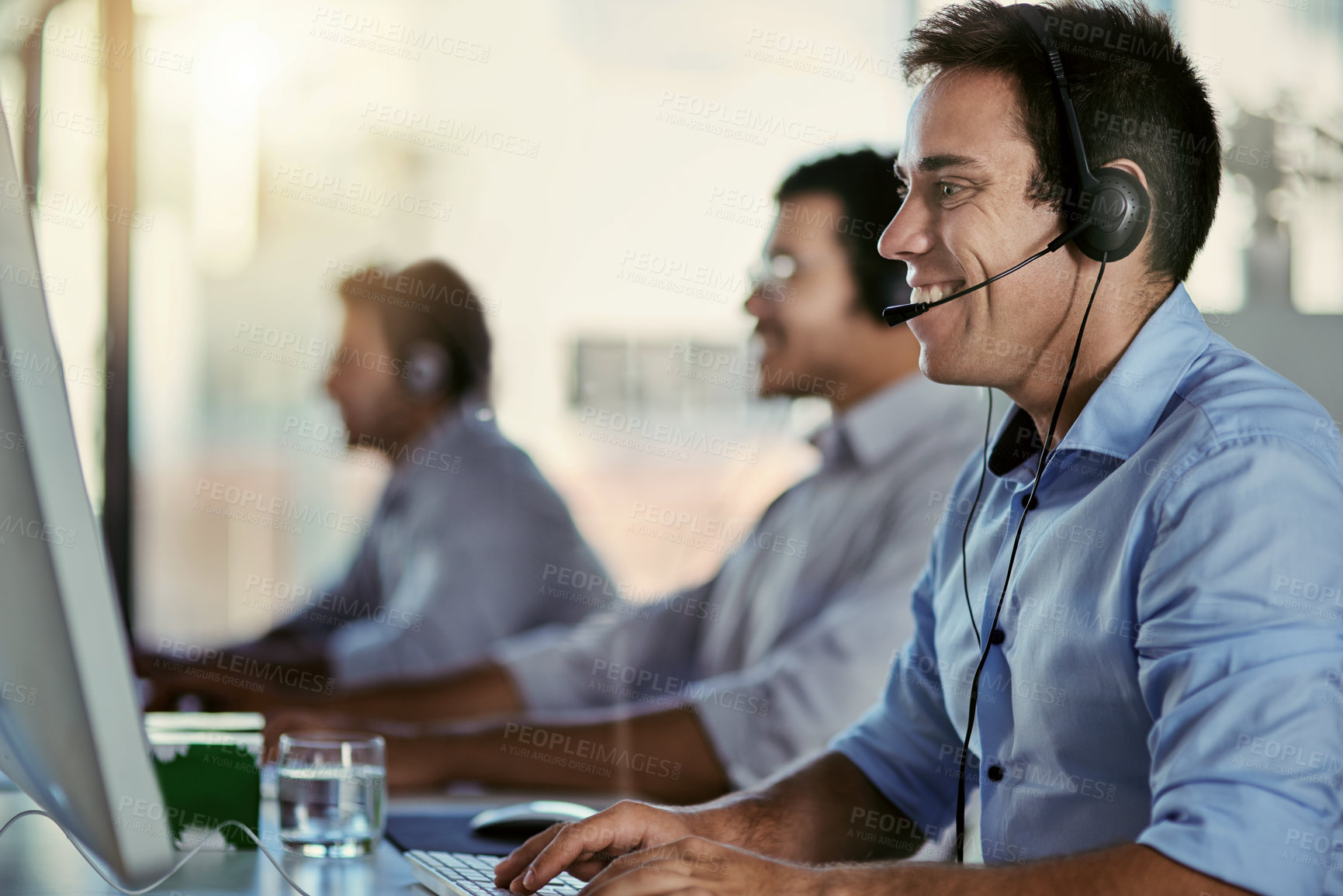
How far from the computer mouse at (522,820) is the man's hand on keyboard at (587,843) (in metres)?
0.20

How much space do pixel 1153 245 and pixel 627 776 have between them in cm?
91

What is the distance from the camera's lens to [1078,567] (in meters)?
0.89

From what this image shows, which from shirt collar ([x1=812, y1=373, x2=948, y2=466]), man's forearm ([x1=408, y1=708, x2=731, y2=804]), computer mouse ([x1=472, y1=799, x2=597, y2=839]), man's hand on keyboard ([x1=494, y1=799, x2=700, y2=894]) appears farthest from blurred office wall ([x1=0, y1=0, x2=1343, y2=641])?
man's hand on keyboard ([x1=494, y1=799, x2=700, y2=894])

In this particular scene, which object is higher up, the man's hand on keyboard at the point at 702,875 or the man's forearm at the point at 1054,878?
the man's forearm at the point at 1054,878

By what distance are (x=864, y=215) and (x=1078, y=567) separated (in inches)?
41.3

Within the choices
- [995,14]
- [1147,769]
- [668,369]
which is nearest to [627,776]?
[1147,769]

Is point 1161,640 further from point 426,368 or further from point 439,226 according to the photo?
point 439,226

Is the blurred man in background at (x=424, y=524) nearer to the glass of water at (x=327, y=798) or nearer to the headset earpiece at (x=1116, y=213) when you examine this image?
the glass of water at (x=327, y=798)

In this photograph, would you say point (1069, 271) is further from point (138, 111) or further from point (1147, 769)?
point (138, 111)

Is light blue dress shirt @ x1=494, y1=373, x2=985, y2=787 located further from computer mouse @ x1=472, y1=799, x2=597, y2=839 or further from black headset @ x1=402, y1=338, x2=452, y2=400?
black headset @ x1=402, y1=338, x2=452, y2=400

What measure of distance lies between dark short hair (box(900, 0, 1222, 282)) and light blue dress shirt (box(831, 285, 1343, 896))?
73 mm

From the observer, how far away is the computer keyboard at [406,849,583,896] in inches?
34.8

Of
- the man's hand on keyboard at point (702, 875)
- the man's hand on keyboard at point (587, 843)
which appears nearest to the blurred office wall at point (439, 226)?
the man's hand on keyboard at point (587, 843)

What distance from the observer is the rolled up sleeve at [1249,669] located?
69 cm
